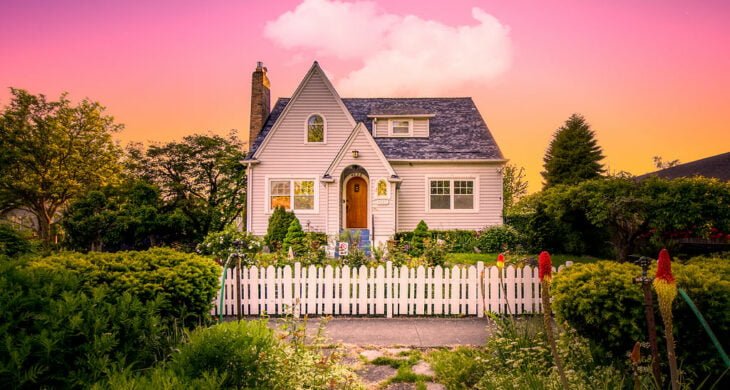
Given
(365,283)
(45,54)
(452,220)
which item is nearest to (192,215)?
(45,54)

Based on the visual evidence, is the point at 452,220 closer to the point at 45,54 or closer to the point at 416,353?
the point at 416,353

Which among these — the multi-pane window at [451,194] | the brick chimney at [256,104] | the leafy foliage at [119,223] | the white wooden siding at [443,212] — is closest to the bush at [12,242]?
the leafy foliage at [119,223]

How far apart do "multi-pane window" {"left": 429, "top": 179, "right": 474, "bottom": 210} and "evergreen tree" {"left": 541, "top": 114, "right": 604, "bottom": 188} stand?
14.4 meters

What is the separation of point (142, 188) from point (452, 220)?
542 inches

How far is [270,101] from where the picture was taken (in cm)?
2059

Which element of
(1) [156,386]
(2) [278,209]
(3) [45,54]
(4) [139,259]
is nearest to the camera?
(1) [156,386]

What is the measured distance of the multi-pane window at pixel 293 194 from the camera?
17.0 m

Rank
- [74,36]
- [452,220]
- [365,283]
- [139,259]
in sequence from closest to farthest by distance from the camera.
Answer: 1. [139,259]
2. [365,283]
3. [74,36]
4. [452,220]

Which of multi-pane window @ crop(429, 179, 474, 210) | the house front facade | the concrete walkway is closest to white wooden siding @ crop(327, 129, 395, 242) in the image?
the house front facade

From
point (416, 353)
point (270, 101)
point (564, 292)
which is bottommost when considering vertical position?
point (416, 353)

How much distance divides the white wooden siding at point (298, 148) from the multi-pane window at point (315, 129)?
0.78 ft

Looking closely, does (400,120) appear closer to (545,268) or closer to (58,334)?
(545,268)

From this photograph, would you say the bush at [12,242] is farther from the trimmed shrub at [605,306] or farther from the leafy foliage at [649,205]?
the leafy foliage at [649,205]

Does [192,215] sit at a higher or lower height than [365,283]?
higher
